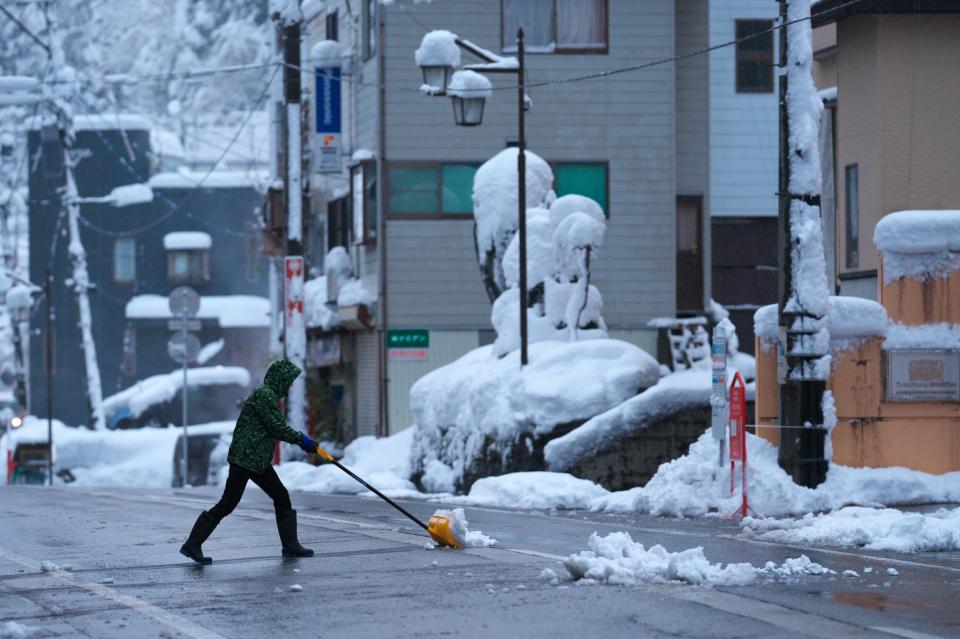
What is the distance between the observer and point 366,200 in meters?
34.3

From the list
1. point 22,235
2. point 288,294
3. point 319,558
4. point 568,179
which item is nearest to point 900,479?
point 319,558

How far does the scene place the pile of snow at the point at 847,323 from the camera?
19.2m

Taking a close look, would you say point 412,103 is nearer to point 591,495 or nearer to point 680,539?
point 591,495

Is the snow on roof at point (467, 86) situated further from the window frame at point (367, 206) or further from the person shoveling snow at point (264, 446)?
the person shoveling snow at point (264, 446)

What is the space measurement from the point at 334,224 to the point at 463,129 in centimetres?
590

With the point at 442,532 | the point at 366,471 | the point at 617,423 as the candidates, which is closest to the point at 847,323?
the point at 617,423

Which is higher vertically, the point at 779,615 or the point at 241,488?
the point at 241,488

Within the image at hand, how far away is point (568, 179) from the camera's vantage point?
34.4m

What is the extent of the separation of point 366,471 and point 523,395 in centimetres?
571

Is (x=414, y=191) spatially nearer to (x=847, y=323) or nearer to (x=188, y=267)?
(x=847, y=323)

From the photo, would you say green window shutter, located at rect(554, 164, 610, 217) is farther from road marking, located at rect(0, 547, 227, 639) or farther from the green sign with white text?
road marking, located at rect(0, 547, 227, 639)

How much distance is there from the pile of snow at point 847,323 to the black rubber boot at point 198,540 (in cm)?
902

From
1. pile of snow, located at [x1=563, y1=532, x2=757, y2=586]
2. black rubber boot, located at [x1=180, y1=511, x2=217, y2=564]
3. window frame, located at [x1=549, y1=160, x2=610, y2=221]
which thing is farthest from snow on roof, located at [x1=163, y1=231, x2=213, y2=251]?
pile of snow, located at [x1=563, y1=532, x2=757, y2=586]

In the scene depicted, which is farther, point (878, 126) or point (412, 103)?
point (412, 103)
